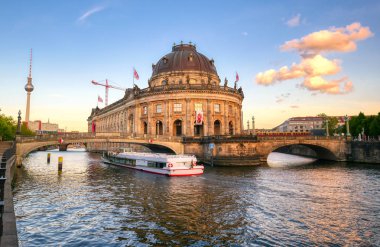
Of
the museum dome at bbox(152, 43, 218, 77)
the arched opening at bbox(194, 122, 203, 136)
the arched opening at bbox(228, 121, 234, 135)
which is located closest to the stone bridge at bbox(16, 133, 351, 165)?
the arched opening at bbox(194, 122, 203, 136)

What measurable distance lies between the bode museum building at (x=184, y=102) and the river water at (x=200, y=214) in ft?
120

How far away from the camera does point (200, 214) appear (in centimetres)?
1850

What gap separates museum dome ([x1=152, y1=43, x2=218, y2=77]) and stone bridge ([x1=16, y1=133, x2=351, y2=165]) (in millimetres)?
26660

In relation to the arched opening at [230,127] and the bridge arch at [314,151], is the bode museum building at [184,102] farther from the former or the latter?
the bridge arch at [314,151]

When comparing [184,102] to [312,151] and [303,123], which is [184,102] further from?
[303,123]

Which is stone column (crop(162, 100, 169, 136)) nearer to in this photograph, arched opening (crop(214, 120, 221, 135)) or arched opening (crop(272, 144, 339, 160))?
arched opening (crop(214, 120, 221, 135))

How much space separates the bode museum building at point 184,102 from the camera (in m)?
67.8

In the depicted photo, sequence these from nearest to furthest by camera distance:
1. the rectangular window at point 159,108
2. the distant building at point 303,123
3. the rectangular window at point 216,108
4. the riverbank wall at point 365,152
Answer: the riverbank wall at point 365,152 < the rectangular window at point 216,108 < the rectangular window at point 159,108 < the distant building at point 303,123

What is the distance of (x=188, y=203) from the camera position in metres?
21.7

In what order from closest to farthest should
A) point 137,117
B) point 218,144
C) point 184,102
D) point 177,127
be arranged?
point 218,144
point 184,102
point 177,127
point 137,117

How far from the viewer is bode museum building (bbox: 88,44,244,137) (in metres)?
67.8

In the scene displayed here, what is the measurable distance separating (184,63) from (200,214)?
63.6m

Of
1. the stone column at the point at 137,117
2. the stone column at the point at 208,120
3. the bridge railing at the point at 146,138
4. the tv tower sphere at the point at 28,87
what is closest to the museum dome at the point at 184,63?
the stone column at the point at 137,117

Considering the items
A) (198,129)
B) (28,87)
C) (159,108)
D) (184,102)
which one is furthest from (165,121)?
(28,87)
